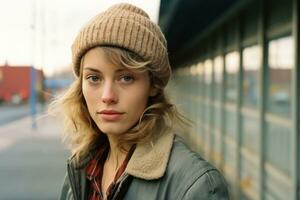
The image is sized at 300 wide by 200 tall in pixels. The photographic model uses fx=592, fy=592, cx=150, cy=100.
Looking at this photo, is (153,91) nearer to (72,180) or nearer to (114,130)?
(114,130)

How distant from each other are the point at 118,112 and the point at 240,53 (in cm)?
615

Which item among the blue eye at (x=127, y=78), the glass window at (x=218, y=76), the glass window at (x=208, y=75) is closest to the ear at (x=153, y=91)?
the blue eye at (x=127, y=78)

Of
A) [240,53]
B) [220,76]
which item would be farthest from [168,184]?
[220,76]

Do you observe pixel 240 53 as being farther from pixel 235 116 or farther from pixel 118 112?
pixel 118 112

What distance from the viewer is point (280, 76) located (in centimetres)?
531

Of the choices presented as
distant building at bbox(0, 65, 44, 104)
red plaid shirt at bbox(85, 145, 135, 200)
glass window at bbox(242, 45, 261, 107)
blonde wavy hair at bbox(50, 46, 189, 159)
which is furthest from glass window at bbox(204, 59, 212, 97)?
distant building at bbox(0, 65, 44, 104)

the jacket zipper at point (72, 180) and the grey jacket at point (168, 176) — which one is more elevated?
the grey jacket at point (168, 176)

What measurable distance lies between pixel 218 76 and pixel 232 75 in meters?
1.74

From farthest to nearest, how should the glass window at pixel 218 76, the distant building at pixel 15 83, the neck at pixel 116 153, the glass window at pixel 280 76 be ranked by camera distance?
the distant building at pixel 15 83, the glass window at pixel 218 76, the glass window at pixel 280 76, the neck at pixel 116 153

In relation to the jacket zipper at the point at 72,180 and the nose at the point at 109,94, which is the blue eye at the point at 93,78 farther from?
the jacket zipper at the point at 72,180

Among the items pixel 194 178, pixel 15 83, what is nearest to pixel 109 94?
pixel 194 178

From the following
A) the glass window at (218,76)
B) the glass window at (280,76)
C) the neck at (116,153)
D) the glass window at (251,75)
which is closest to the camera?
the neck at (116,153)

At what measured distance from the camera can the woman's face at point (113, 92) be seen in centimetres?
162

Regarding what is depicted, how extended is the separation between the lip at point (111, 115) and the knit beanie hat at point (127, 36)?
0.53ft
